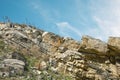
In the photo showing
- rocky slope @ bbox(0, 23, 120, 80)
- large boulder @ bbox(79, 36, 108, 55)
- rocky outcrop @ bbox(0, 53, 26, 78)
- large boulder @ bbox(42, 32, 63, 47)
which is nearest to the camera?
large boulder @ bbox(79, 36, 108, 55)

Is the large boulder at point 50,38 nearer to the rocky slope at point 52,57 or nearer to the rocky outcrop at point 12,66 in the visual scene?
the rocky slope at point 52,57

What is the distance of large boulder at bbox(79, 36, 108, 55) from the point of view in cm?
1952

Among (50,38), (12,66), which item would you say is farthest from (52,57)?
(50,38)

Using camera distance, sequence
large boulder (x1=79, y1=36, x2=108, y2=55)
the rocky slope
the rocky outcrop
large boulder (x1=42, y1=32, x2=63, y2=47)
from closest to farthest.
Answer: large boulder (x1=79, y1=36, x2=108, y2=55), the rocky slope, the rocky outcrop, large boulder (x1=42, y1=32, x2=63, y2=47)

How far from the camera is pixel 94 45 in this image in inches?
778

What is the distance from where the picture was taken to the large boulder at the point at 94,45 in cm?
1952

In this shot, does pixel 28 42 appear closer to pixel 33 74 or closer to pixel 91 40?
pixel 33 74

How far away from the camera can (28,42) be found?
46312mm

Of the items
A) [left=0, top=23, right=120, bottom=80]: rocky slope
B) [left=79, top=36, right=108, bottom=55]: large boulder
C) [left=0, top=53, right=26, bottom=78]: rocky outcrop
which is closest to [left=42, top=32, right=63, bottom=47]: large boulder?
[left=0, top=23, right=120, bottom=80]: rocky slope

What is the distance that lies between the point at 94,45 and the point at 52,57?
67.8 feet

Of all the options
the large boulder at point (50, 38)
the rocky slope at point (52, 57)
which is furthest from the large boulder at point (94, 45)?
the large boulder at point (50, 38)

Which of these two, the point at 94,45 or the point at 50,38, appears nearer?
the point at 94,45

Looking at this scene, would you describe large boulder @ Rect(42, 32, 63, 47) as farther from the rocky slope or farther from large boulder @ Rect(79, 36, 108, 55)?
large boulder @ Rect(79, 36, 108, 55)

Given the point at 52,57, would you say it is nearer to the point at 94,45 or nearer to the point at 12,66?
the point at 12,66
